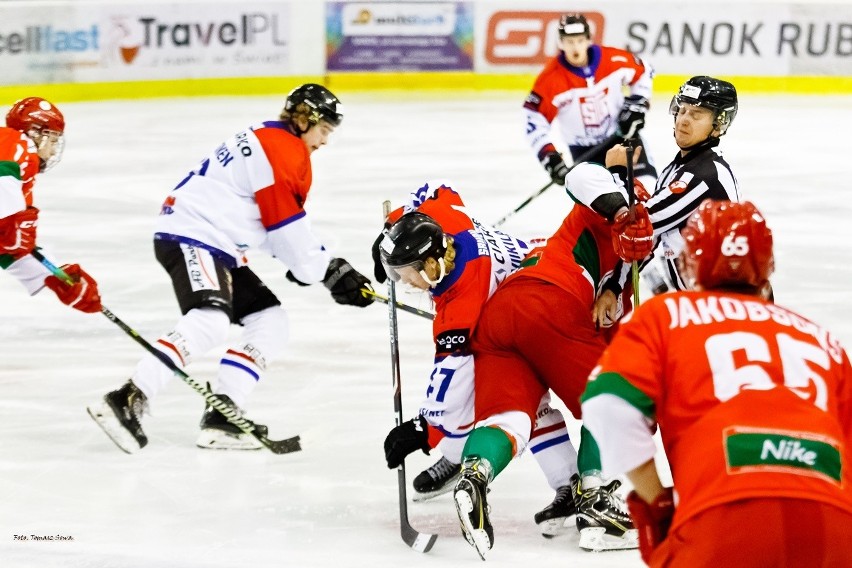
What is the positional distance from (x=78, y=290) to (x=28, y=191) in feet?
1.08

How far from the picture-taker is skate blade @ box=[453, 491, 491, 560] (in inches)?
110

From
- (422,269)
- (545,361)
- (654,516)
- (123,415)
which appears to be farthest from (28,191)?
(654,516)

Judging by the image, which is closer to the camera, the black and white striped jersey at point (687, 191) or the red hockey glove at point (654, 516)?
the red hockey glove at point (654, 516)

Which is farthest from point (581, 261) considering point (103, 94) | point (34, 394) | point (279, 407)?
point (103, 94)

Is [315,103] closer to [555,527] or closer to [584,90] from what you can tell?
[555,527]

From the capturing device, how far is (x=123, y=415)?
12.6 feet

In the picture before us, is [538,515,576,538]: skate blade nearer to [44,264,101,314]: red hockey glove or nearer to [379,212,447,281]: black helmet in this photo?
[379,212,447,281]: black helmet

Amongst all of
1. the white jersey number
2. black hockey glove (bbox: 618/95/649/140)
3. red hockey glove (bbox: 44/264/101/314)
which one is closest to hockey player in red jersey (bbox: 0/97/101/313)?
red hockey glove (bbox: 44/264/101/314)

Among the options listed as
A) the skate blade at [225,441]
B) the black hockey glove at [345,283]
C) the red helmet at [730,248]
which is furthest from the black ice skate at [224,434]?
the red helmet at [730,248]

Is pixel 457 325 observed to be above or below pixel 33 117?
below

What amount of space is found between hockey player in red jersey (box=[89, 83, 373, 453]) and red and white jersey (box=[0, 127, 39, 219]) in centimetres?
42

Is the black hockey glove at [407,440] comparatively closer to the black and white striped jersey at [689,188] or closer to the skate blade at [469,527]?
the skate blade at [469,527]

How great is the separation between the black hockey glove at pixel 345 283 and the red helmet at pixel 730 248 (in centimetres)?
219

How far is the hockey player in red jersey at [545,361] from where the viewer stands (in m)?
3.01
